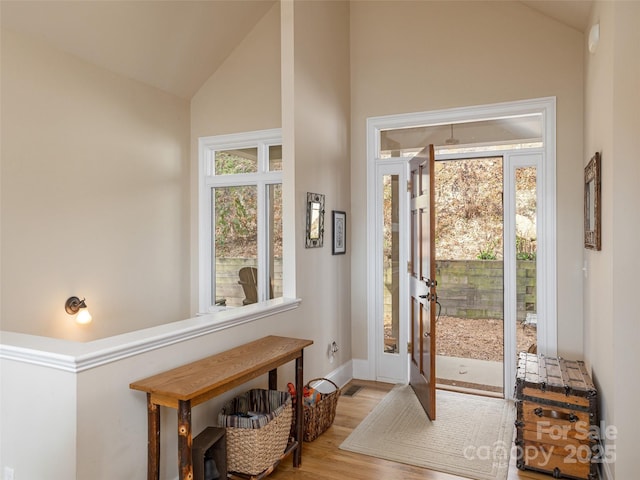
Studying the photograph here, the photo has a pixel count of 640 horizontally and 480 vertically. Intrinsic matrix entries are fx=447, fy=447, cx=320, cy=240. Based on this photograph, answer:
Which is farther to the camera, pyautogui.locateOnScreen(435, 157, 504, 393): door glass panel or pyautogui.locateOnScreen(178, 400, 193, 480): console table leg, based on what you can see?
pyautogui.locateOnScreen(435, 157, 504, 393): door glass panel

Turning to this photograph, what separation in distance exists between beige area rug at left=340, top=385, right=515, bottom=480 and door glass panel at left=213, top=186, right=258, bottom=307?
1.88 meters

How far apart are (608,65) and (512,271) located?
1.87 meters

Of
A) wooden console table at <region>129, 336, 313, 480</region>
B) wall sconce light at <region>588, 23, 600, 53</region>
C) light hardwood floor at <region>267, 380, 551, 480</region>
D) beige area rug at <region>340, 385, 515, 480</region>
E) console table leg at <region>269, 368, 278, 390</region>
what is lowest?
light hardwood floor at <region>267, 380, 551, 480</region>

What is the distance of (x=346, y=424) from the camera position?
10.9ft

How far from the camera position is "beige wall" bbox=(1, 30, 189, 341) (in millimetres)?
3086

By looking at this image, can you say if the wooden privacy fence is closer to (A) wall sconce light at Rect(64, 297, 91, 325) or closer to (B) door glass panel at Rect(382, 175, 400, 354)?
(B) door glass panel at Rect(382, 175, 400, 354)

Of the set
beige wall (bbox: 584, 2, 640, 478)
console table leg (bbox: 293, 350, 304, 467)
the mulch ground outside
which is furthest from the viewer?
the mulch ground outside

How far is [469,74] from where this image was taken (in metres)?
3.89

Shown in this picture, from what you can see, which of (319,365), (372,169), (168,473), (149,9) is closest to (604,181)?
(372,169)

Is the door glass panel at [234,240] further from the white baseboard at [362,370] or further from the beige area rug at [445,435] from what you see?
the beige area rug at [445,435]

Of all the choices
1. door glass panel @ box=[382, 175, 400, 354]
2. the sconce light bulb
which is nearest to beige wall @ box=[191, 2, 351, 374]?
door glass panel @ box=[382, 175, 400, 354]

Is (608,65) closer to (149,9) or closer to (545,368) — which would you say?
(545,368)

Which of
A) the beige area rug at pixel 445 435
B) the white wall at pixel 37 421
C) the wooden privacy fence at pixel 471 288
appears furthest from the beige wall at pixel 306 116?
the wooden privacy fence at pixel 471 288

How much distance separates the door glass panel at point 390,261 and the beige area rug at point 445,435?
2.04ft
